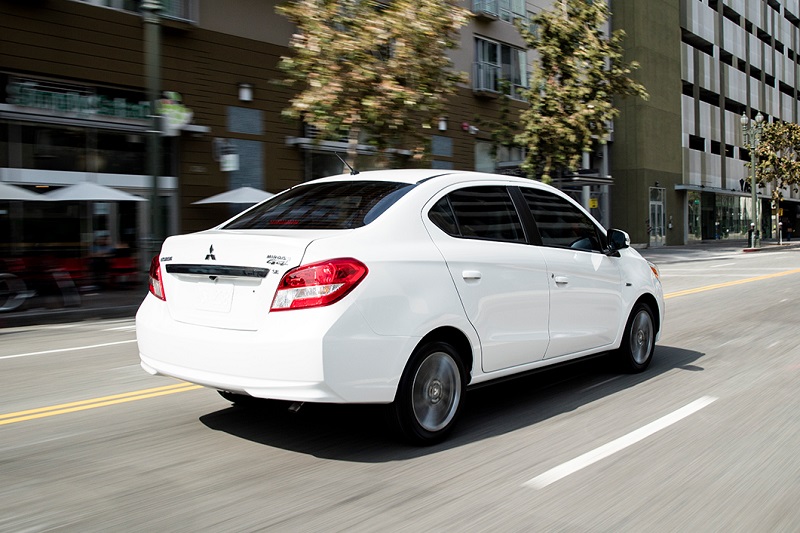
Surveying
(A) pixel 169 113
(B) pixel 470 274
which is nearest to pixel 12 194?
(A) pixel 169 113

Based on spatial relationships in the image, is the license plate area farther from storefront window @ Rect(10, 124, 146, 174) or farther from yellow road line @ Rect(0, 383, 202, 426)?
storefront window @ Rect(10, 124, 146, 174)

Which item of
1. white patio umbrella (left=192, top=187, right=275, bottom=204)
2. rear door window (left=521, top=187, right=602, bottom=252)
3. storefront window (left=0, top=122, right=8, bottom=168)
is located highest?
storefront window (left=0, top=122, right=8, bottom=168)

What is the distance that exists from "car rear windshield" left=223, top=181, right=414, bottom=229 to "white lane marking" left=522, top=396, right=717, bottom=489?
177 centimetres

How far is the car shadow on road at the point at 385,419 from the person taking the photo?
447cm

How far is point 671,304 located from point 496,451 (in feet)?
30.9

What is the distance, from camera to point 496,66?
30.2m

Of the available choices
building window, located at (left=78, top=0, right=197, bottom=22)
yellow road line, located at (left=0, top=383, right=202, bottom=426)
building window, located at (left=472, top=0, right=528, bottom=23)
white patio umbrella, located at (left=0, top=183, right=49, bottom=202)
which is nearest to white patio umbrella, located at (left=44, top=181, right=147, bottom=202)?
white patio umbrella, located at (left=0, top=183, right=49, bottom=202)

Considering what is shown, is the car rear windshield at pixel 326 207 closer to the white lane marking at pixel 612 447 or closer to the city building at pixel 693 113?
the white lane marking at pixel 612 447

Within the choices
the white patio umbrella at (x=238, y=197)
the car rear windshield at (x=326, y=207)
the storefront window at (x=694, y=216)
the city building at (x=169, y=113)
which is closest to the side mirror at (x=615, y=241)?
the car rear windshield at (x=326, y=207)

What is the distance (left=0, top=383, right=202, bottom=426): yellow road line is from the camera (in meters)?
5.35

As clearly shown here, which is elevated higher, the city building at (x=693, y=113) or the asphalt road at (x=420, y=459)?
the city building at (x=693, y=113)

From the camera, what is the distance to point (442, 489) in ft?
12.4

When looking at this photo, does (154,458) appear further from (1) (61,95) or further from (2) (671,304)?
(1) (61,95)

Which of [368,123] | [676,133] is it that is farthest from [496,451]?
[676,133]
